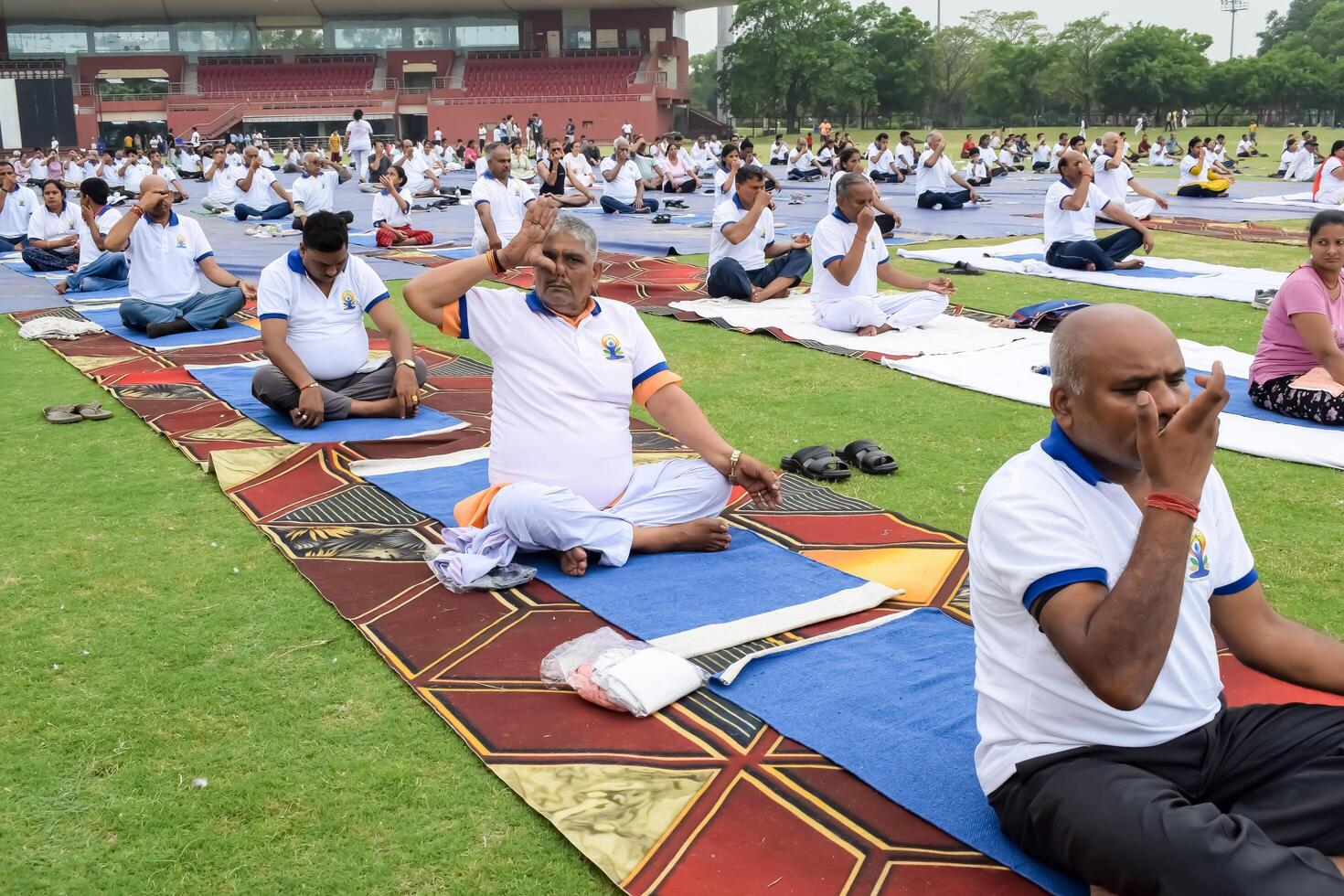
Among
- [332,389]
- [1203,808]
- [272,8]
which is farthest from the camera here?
[272,8]

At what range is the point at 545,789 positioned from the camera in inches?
108

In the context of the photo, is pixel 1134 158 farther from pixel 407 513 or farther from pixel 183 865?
pixel 183 865

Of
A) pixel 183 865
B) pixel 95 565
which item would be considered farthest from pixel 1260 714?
pixel 95 565

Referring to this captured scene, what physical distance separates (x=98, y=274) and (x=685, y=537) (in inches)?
340

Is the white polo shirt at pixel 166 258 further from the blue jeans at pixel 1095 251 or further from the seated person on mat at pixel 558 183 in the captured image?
the seated person on mat at pixel 558 183

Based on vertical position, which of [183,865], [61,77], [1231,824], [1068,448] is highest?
[61,77]

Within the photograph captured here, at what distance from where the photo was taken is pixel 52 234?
12.7m

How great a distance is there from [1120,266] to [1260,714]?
9.55 metres

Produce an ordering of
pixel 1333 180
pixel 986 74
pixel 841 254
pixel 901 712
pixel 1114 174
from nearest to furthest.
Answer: pixel 901 712 → pixel 841 254 → pixel 1114 174 → pixel 1333 180 → pixel 986 74

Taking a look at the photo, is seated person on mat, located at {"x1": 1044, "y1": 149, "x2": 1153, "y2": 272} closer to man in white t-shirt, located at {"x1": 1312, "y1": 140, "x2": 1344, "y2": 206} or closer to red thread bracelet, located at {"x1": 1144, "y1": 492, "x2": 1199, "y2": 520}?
man in white t-shirt, located at {"x1": 1312, "y1": 140, "x2": 1344, "y2": 206}

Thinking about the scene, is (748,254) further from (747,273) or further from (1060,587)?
(1060,587)

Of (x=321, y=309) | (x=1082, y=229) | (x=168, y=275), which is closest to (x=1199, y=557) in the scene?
(x=321, y=309)

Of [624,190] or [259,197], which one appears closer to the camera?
[259,197]

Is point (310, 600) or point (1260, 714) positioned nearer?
point (1260, 714)
